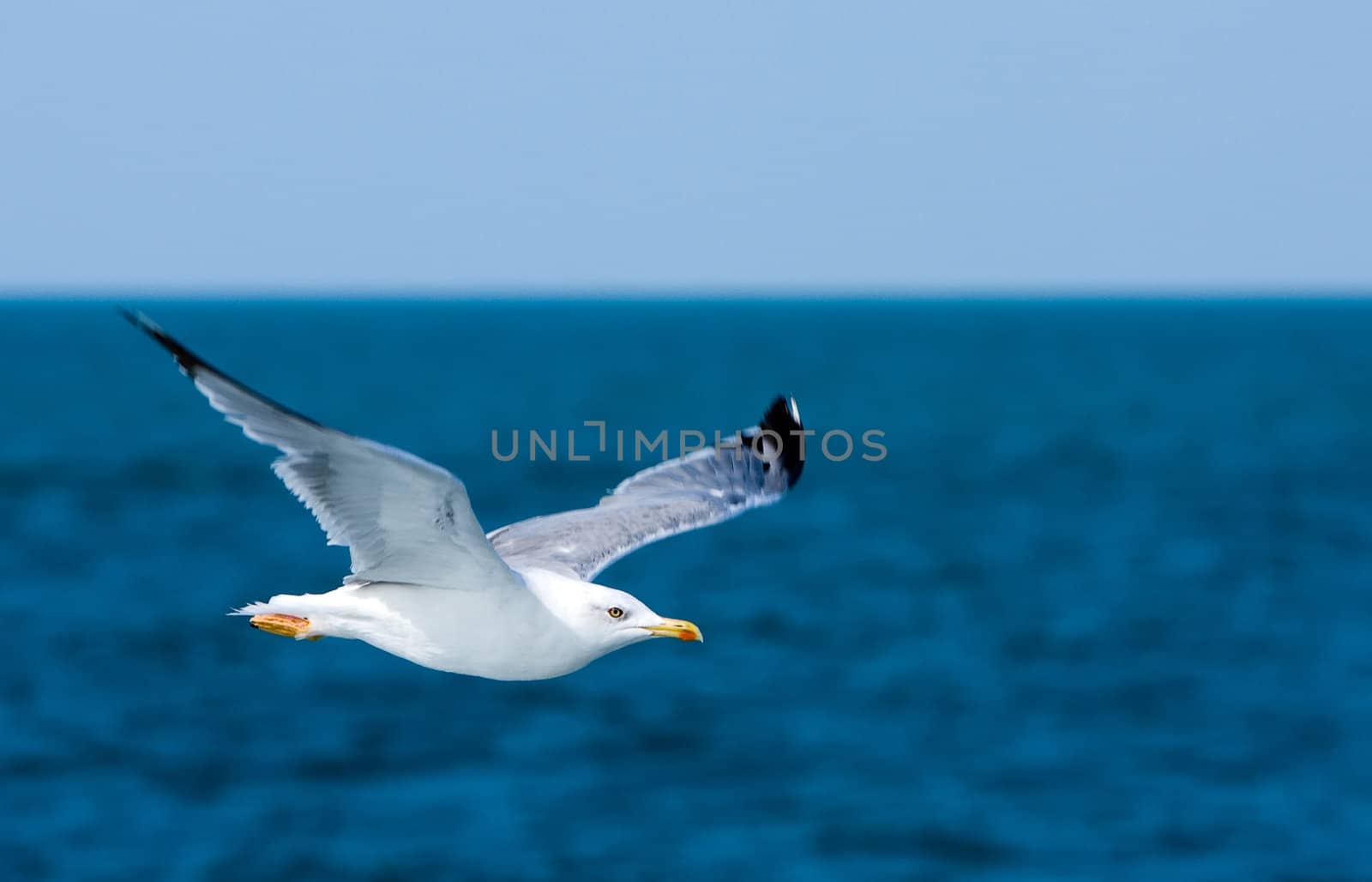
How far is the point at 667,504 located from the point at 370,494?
3.52 meters

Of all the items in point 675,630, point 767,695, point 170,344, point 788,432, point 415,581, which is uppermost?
point 170,344

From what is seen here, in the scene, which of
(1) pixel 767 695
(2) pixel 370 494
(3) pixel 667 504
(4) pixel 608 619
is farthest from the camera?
(1) pixel 767 695

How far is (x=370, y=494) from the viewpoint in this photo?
6.52 meters

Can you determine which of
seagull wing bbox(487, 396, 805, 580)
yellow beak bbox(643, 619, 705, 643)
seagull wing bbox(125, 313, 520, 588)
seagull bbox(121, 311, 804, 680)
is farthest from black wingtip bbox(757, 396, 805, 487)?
seagull wing bbox(125, 313, 520, 588)

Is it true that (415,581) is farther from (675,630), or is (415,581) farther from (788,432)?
(788,432)

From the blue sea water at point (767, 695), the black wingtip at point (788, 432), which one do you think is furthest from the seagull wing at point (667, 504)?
the blue sea water at point (767, 695)

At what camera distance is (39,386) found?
101250 mm

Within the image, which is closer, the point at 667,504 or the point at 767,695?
the point at 667,504

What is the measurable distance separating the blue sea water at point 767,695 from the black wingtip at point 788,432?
479 inches

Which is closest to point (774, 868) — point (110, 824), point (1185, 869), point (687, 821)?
point (687, 821)

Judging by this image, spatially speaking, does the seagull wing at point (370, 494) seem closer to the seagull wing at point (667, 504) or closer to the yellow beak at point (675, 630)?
the yellow beak at point (675, 630)

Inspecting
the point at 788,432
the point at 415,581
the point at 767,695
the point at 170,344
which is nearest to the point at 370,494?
the point at 415,581

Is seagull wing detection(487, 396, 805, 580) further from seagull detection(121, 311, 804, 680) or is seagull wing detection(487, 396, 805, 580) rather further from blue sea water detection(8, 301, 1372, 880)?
blue sea water detection(8, 301, 1372, 880)

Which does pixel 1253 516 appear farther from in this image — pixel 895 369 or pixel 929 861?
pixel 895 369
